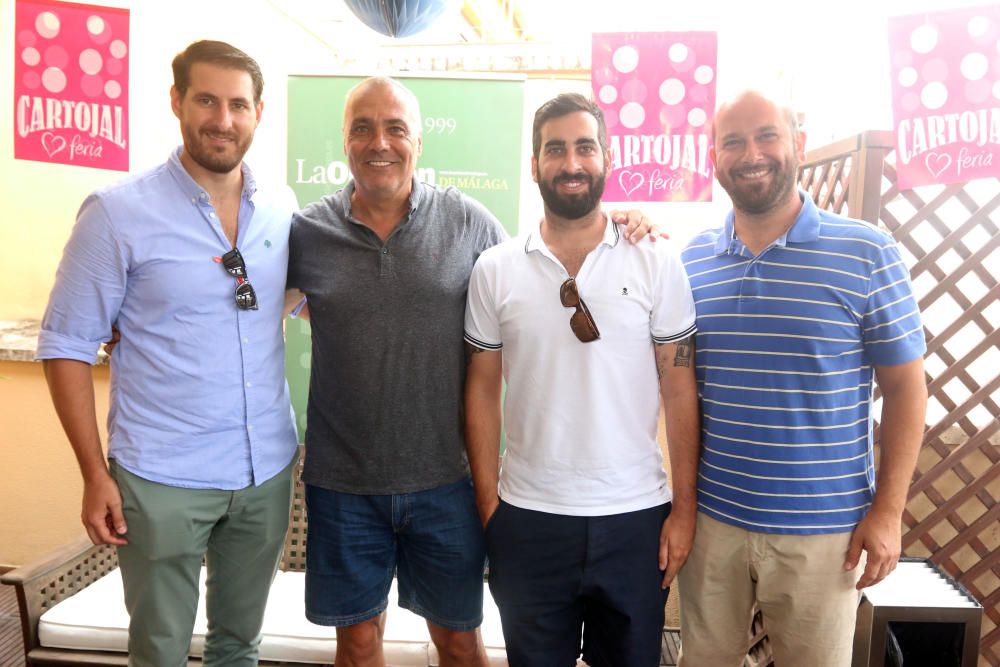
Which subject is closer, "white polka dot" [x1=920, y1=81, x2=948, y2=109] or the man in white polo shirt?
the man in white polo shirt

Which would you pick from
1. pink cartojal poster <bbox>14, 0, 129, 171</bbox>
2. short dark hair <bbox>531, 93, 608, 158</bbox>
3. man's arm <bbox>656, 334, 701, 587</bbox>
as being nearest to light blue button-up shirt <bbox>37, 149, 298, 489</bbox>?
short dark hair <bbox>531, 93, 608, 158</bbox>

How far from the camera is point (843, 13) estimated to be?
3742 mm

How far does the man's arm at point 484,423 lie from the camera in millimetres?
1688

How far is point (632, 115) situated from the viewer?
8.70 feet

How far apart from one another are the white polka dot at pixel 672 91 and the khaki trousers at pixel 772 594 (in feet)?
5.28

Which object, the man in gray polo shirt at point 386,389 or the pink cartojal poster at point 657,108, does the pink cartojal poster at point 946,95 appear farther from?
the man in gray polo shirt at point 386,389

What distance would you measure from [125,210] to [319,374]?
1.86 feet

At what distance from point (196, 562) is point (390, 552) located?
1.50 feet

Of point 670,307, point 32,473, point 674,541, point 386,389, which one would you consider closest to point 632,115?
point 670,307

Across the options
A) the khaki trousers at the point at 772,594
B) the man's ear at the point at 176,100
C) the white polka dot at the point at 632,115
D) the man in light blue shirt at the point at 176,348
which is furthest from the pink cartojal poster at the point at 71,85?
the khaki trousers at the point at 772,594

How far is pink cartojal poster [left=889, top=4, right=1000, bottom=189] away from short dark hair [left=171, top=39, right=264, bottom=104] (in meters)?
1.81

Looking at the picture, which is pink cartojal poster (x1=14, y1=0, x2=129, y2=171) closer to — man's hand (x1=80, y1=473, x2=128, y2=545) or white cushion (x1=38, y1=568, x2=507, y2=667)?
man's hand (x1=80, y1=473, x2=128, y2=545)

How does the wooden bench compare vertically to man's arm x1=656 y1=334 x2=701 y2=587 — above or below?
below

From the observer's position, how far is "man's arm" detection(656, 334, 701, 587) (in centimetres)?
160
